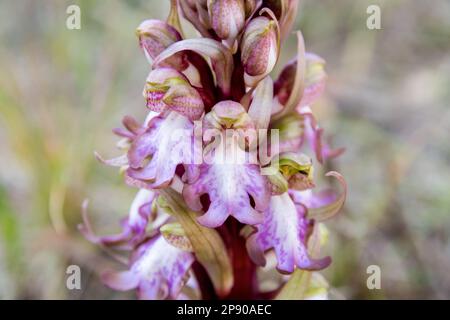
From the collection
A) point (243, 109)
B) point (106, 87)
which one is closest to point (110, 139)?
point (106, 87)

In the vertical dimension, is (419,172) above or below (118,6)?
below

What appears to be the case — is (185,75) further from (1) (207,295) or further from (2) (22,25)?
(2) (22,25)

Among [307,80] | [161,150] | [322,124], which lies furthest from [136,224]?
[322,124]

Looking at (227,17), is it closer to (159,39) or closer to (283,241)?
(159,39)

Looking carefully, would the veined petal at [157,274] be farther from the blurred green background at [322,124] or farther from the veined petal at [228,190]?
the blurred green background at [322,124]

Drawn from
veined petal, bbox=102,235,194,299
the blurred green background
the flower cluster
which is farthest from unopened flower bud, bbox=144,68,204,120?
the blurred green background

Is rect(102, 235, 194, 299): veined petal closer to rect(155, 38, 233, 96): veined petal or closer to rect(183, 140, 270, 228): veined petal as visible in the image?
rect(183, 140, 270, 228): veined petal
